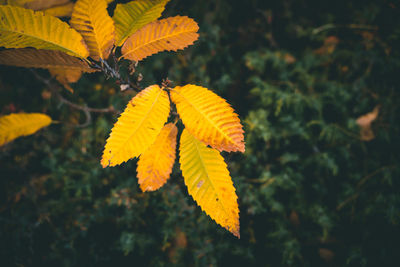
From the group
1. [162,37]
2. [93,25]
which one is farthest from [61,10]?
[162,37]

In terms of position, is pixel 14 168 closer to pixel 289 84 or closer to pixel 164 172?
pixel 164 172

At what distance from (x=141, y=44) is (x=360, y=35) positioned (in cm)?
174

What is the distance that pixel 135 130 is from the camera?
1.95ft

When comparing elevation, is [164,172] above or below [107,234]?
above

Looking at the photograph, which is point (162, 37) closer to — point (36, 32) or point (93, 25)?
point (93, 25)

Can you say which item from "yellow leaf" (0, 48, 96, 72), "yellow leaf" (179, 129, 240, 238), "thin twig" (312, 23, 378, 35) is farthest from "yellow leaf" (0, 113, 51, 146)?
"thin twig" (312, 23, 378, 35)

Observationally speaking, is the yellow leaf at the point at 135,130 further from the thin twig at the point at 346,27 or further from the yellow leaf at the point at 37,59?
the thin twig at the point at 346,27

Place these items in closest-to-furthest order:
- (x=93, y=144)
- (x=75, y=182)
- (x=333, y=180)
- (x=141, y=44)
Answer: (x=141, y=44) → (x=333, y=180) → (x=75, y=182) → (x=93, y=144)

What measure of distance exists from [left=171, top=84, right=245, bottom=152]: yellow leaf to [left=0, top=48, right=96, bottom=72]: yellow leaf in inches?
14.3

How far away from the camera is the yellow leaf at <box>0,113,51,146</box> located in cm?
95

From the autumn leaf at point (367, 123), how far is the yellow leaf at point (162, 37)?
4.56 feet

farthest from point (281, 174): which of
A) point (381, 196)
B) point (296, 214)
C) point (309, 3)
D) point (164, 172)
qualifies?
point (309, 3)

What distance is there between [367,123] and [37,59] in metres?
1.85

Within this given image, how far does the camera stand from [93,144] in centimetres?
171
